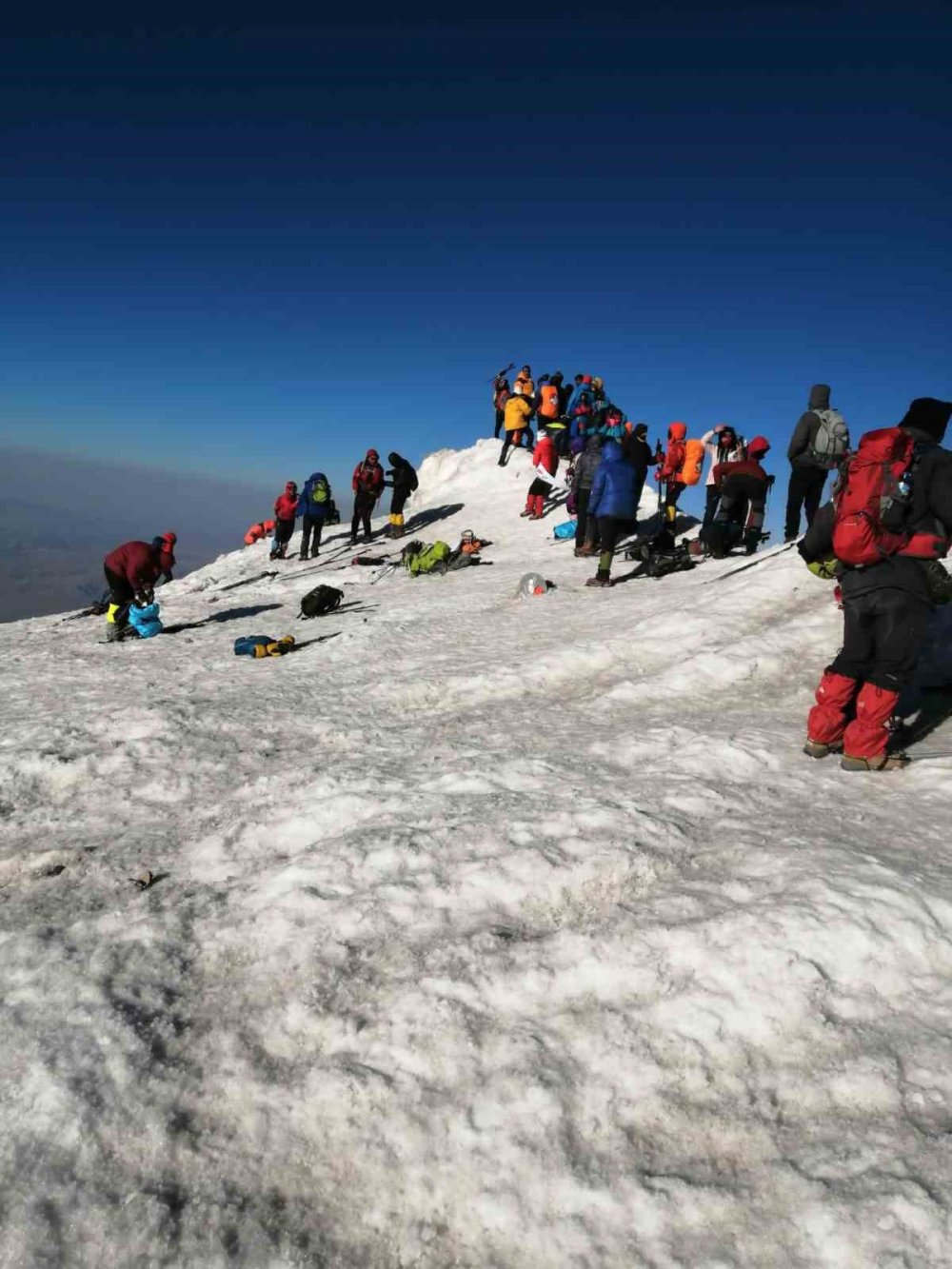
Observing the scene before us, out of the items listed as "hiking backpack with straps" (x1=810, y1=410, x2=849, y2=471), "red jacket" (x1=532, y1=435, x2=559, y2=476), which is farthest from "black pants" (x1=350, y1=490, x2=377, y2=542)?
"hiking backpack with straps" (x1=810, y1=410, x2=849, y2=471)

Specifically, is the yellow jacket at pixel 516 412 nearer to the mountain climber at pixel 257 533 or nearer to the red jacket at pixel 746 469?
the mountain climber at pixel 257 533

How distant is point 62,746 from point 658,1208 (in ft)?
21.6

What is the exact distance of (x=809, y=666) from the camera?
866 centimetres

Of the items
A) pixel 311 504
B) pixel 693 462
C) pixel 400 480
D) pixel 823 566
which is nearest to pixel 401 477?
pixel 400 480

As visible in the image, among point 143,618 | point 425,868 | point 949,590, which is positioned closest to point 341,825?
point 425,868

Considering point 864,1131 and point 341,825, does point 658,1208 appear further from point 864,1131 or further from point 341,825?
point 341,825

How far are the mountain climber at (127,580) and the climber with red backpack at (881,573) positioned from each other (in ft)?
39.2

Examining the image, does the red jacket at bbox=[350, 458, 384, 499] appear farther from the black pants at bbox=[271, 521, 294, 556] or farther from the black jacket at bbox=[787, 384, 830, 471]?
the black jacket at bbox=[787, 384, 830, 471]

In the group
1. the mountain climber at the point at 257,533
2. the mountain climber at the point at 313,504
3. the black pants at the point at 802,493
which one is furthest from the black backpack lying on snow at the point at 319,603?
the mountain climber at the point at 257,533

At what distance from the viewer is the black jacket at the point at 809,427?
12461 millimetres

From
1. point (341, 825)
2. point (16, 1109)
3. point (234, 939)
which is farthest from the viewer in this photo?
point (341, 825)

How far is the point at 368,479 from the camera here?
2430 centimetres

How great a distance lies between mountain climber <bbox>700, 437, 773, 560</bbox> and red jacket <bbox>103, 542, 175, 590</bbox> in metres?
12.3

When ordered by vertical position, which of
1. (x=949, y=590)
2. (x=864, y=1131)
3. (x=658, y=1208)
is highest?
(x=949, y=590)
